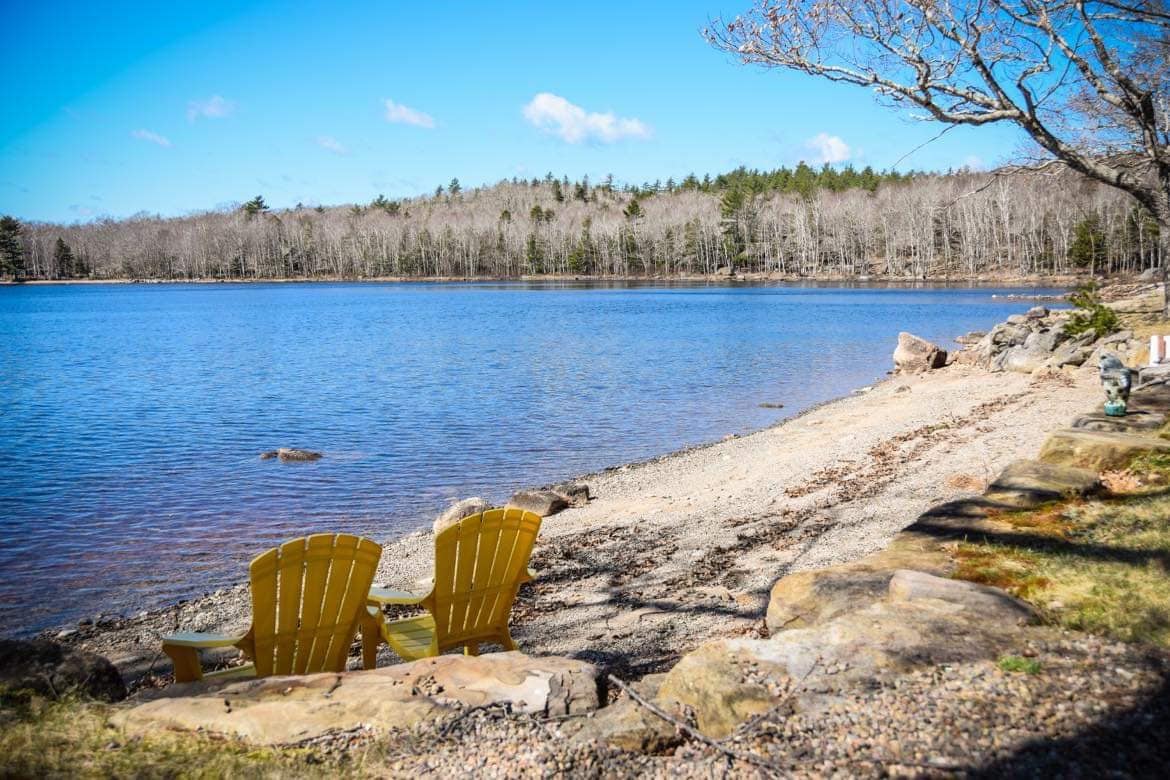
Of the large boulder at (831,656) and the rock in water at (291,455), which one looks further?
the rock in water at (291,455)

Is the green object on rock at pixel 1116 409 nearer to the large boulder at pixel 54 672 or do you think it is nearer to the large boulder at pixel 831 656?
the large boulder at pixel 831 656

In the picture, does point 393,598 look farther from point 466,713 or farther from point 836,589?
point 836,589

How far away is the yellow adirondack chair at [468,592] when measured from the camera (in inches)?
194

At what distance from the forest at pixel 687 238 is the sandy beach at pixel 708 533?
78259 mm

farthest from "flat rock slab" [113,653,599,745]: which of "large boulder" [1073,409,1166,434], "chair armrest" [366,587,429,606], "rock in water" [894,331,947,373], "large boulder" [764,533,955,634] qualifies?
"rock in water" [894,331,947,373]

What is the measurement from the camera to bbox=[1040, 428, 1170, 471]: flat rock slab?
690 centimetres

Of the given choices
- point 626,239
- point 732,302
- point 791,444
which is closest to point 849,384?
point 791,444

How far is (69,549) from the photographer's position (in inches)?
427

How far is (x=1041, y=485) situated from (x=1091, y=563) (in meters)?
1.79

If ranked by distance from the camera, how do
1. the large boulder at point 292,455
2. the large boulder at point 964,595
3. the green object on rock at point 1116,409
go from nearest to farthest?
1. the large boulder at point 964,595
2. the green object on rock at point 1116,409
3. the large boulder at point 292,455

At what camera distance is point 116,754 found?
120 inches

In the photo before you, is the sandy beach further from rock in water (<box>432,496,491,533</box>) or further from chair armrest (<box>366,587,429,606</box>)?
chair armrest (<box>366,587,429,606</box>)

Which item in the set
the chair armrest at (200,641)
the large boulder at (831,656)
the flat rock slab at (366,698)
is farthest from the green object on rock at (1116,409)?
the chair armrest at (200,641)

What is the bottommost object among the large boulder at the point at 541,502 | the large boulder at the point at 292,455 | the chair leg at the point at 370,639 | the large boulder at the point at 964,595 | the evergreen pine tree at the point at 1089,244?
the large boulder at the point at 541,502
